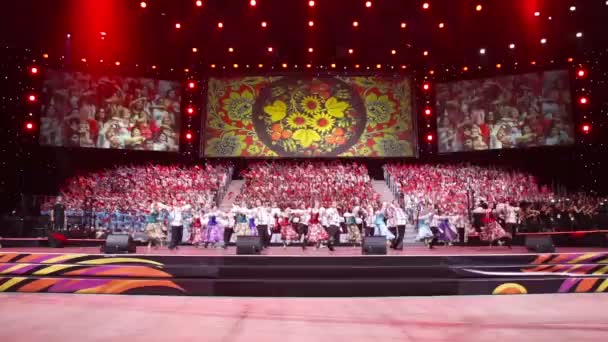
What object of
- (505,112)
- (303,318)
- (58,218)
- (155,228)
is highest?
(505,112)

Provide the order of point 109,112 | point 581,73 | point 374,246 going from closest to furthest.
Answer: point 374,246 < point 581,73 < point 109,112

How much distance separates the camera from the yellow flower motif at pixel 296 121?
65.2 ft

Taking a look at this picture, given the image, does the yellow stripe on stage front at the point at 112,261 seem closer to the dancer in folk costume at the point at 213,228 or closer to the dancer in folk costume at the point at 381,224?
the dancer in folk costume at the point at 213,228

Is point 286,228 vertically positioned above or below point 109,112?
below

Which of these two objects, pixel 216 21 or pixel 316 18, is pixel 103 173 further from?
pixel 316 18

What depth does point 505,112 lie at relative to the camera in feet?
62.7

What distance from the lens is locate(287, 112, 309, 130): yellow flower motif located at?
1988 centimetres

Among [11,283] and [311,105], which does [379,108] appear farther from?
[11,283]

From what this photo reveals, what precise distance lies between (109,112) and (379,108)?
1305cm

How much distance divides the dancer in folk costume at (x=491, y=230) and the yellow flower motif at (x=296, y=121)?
33.4 ft

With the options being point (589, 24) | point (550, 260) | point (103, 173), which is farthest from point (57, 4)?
point (589, 24)

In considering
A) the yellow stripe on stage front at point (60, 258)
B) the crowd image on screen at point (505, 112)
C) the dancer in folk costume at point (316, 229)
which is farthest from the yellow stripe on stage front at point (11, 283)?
the crowd image on screen at point (505, 112)

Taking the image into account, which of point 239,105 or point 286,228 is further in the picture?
point 239,105

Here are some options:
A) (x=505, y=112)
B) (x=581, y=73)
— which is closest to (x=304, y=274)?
(x=505, y=112)
